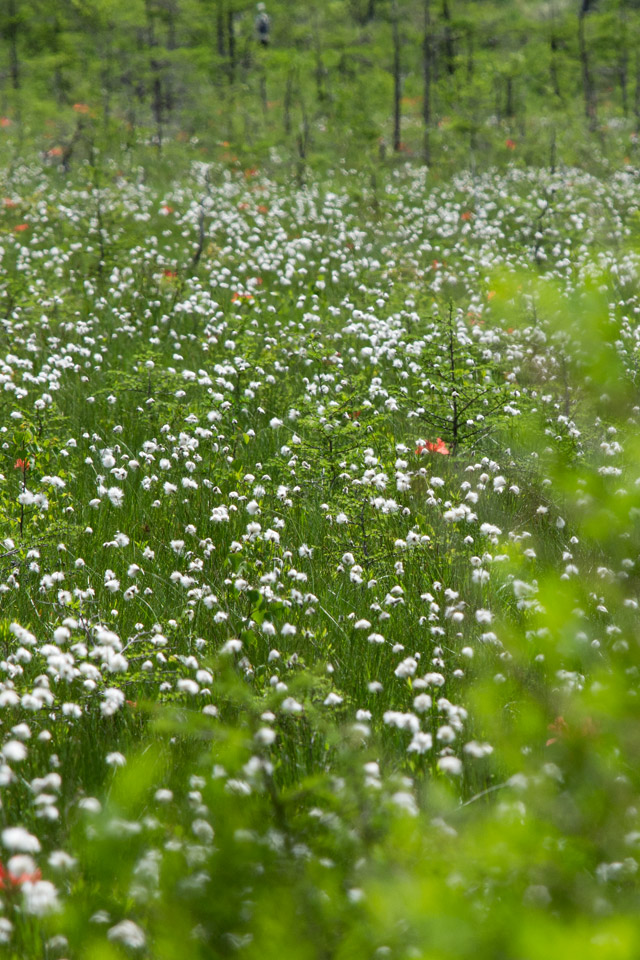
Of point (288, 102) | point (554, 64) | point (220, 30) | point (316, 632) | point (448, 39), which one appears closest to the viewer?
point (316, 632)

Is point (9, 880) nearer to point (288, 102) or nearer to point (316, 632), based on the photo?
point (316, 632)

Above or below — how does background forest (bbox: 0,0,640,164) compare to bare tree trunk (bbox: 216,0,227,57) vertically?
below

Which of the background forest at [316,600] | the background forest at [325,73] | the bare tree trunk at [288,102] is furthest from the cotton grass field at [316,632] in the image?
the bare tree trunk at [288,102]

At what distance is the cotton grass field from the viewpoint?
5.37 ft

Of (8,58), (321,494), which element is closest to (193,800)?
(321,494)

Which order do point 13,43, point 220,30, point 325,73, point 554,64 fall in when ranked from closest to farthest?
point 554,64 < point 325,73 < point 220,30 < point 13,43

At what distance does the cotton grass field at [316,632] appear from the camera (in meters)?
1.64

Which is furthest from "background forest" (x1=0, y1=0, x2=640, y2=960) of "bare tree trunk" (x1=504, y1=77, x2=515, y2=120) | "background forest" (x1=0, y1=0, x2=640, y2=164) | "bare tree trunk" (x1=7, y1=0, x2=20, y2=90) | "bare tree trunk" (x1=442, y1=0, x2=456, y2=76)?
"bare tree trunk" (x1=7, y1=0, x2=20, y2=90)

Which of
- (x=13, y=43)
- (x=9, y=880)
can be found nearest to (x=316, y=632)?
(x=9, y=880)

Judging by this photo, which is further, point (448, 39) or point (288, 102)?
point (448, 39)

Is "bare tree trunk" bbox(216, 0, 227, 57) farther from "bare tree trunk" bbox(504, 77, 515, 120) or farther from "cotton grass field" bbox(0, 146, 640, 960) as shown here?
"cotton grass field" bbox(0, 146, 640, 960)

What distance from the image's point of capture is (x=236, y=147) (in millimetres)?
21562

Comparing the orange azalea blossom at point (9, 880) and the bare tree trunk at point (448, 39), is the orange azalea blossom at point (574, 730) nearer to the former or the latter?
the orange azalea blossom at point (9, 880)

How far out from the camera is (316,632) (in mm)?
3871
